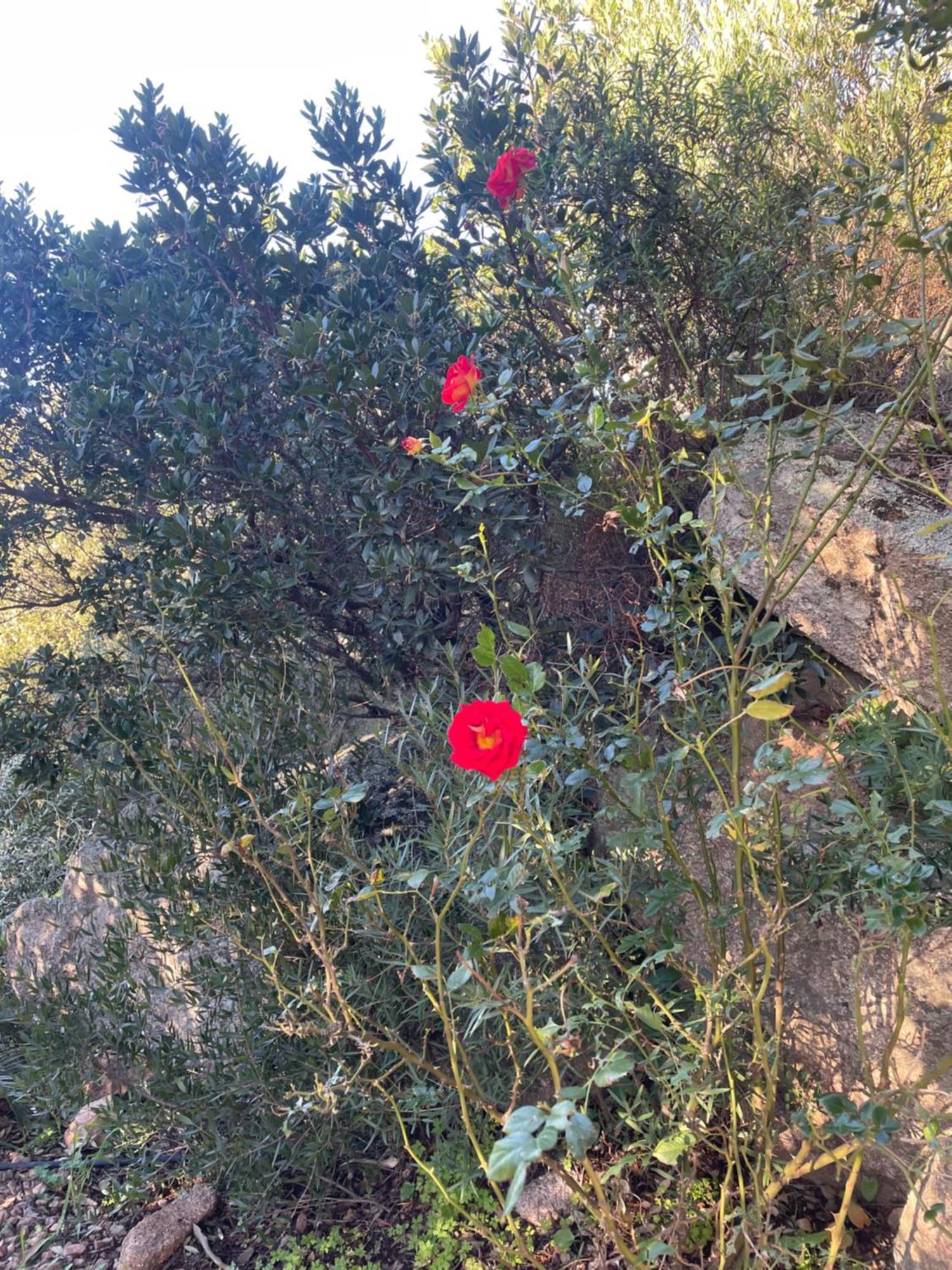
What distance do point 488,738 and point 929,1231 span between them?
1294 millimetres

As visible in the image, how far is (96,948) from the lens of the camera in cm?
304

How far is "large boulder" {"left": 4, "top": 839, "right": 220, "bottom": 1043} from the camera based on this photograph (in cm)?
232

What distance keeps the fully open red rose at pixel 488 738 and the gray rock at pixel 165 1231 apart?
182 cm

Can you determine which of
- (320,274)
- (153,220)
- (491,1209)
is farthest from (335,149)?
(491,1209)

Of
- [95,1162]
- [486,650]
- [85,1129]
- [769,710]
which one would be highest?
[486,650]

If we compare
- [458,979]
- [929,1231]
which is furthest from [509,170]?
[929,1231]

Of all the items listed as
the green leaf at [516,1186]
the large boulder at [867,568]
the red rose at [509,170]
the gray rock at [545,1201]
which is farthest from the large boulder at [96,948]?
the red rose at [509,170]

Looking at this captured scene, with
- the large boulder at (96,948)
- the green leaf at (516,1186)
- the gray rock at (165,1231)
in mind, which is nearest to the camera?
the green leaf at (516,1186)

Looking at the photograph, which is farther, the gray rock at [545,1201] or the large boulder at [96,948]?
the large boulder at [96,948]

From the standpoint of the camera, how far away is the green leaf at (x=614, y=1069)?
1.15 meters

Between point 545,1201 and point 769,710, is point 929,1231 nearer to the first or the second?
point 545,1201

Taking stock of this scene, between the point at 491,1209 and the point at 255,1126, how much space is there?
24.9 inches

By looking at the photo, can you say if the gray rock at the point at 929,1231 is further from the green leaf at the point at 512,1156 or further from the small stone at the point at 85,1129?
the small stone at the point at 85,1129

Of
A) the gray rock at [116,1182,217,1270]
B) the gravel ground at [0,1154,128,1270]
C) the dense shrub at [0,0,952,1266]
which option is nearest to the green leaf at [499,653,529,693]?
the dense shrub at [0,0,952,1266]
